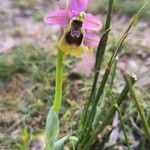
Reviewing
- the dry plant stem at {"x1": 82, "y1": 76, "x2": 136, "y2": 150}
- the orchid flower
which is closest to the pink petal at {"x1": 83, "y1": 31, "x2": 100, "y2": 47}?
the orchid flower

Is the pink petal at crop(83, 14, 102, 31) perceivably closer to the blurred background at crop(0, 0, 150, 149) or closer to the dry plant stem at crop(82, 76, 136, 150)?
the dry plant stem at crop(82, 76, 136, 150)

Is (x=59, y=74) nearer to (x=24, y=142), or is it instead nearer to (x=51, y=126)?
(x=51, y=126)

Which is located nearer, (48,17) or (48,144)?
(48,17)

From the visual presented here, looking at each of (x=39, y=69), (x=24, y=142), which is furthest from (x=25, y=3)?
(x=24, y=142)

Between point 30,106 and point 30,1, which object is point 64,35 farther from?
point 30,1

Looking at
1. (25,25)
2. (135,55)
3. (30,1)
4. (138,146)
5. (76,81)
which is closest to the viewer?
(138,146)

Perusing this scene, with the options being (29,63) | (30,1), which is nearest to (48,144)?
(29,63)

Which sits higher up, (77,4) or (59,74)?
(77,4)
